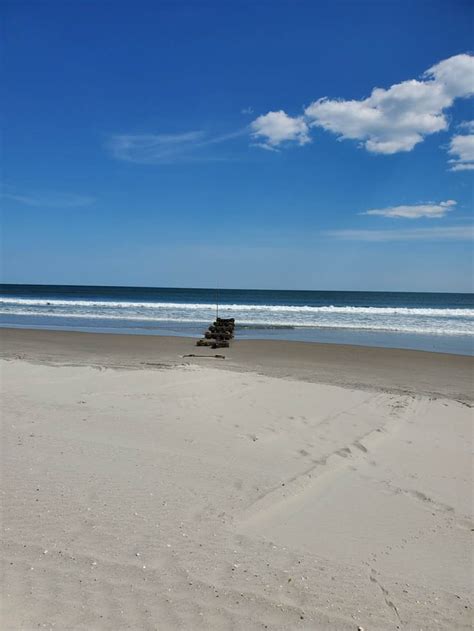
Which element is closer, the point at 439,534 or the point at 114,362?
the point at 439,534

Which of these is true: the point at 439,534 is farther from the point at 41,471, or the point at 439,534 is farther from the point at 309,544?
the point at 41,471

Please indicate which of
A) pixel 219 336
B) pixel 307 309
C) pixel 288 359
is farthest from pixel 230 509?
pixel 307 309

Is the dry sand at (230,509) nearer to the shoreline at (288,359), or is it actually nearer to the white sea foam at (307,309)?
the shoreline at (288,359)

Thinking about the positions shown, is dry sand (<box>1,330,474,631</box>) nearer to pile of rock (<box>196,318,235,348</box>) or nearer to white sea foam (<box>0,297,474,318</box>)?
pile of rock (<box>196,318,235,348</box>)

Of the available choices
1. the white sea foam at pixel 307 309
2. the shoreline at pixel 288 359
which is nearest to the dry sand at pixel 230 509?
the shoreline at pixel 288 359

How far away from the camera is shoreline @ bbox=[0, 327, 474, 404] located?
1059cm

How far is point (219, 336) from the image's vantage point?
18547 millimetres

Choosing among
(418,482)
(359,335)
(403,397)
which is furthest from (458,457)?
(359,335)

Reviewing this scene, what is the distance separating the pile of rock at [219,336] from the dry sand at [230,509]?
8336 millimetres

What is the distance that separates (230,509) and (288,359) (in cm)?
1041

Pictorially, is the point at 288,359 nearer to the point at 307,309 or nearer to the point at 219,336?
the point at 219,336

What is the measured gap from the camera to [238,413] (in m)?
6.85

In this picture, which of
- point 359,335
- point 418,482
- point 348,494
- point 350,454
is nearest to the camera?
point 348,494

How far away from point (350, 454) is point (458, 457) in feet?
4.06
